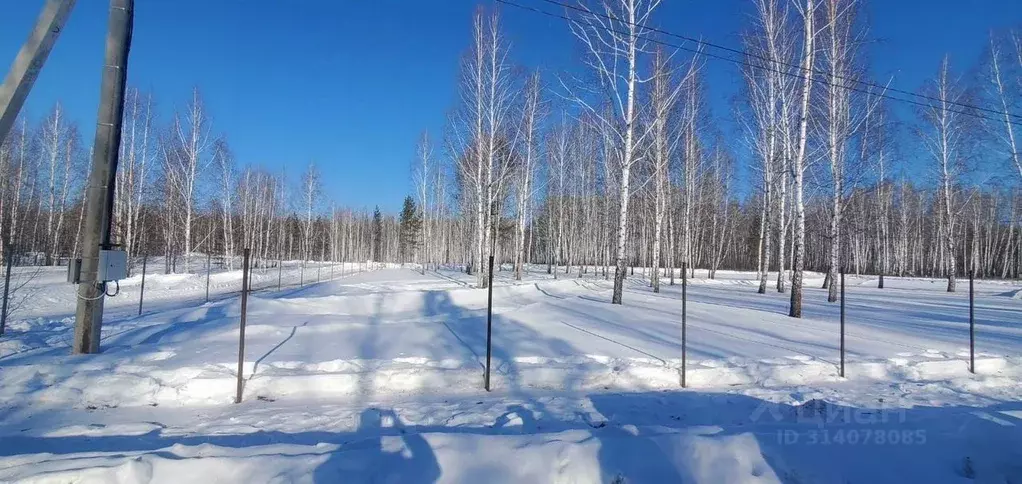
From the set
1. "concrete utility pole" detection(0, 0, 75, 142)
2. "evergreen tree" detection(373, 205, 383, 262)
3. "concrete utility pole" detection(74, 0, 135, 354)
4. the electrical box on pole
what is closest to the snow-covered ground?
"concrete utility pole" detection(74, 0, 135, 354)

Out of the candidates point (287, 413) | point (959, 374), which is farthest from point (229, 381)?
point (959, 374)

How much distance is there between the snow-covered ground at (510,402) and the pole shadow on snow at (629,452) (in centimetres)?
2

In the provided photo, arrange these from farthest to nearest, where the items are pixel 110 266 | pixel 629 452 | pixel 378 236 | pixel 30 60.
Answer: pixel 378 236 → pixel 110 266 → pixel 30 60 → pixel 629 452

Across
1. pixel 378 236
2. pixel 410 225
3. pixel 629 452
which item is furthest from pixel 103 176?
pixel 378 236

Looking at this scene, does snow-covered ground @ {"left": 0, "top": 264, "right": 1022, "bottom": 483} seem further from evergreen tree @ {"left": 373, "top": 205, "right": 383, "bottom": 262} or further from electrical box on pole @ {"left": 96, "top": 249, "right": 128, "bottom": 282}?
evergreen tree @ {"left": 373, "top": 205, "right": 383, "bottom": 262}

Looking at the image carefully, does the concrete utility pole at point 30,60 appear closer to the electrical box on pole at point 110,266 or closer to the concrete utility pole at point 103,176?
the concrete utility pole at point 103,176

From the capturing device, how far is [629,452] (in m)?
3.47

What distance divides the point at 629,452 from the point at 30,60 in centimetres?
628

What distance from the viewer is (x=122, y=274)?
23.7ft

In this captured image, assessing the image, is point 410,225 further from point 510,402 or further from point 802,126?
point 510,402

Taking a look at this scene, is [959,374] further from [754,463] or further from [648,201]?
[648,201]

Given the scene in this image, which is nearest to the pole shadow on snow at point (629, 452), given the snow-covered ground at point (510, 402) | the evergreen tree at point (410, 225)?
the snow-covered ground at point (510, 402)

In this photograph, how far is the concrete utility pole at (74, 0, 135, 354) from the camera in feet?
22.5

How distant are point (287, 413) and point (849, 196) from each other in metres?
20.1
